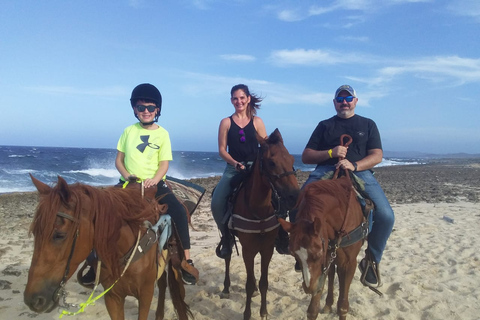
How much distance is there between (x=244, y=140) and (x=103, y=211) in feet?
8.22

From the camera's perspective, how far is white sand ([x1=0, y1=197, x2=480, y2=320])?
430 centimetres

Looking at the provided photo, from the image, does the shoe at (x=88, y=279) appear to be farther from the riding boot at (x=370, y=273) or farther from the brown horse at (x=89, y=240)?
the riding boot at (x=370, y=273)

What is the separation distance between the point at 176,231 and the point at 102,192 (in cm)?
126

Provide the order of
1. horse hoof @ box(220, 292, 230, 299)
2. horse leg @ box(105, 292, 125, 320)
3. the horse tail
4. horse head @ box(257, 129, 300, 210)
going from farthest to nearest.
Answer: horse hoof @ box(220, 292, 230, 299)
the horse tail
horse head @ box(257, 129, 300, 210)
horse leg @ box(105, 292, 125, 320)

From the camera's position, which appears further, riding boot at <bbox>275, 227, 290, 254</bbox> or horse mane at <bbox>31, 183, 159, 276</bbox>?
riding boot at <bbox>275, 227, 290, 254</bbox>

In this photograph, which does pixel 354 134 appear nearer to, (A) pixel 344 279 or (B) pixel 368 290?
(A) pixel 344 279

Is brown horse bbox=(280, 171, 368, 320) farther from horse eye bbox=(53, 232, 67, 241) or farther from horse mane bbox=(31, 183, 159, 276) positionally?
horse eye bbox=(53, 232, 67, 241)

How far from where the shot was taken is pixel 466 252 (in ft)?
20.7

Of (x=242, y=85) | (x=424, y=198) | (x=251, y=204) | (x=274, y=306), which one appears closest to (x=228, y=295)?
(x=274, y=306)

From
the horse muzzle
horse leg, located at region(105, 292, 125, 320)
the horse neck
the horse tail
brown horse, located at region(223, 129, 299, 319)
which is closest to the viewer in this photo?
the horse muzzle

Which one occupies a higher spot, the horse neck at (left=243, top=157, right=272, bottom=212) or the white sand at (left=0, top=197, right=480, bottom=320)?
the horse neck at (left=243, top=157, right=272, bottom=212)

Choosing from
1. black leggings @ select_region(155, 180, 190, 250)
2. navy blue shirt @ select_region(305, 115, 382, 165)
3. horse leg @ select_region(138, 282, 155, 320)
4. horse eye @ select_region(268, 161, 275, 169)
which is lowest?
horse leg @ select_region(138, 282, 155, 320)

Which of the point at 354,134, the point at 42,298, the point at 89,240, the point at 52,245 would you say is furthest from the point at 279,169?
the point at 42,298

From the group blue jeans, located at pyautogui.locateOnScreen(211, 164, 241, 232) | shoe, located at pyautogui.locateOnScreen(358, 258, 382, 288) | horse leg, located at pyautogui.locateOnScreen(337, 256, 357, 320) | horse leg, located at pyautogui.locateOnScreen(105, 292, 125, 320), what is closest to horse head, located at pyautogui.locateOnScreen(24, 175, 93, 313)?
horse leg, located at pyautogui.locateOnScreen(105, 292, 125, 320)
